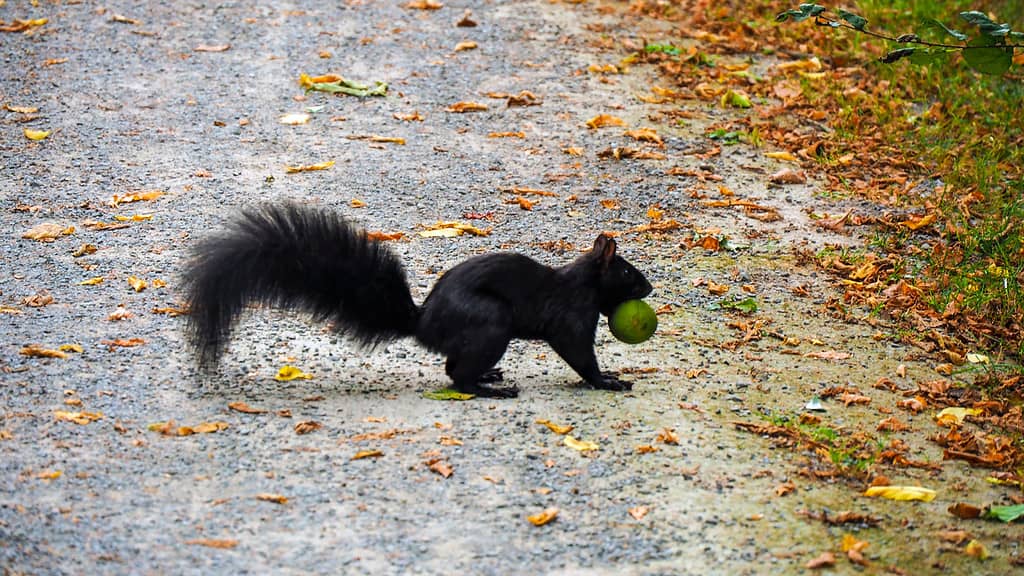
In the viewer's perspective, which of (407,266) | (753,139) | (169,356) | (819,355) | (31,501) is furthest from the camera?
(753,139)

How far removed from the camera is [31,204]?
685cm

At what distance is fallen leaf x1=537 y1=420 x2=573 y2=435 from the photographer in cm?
434

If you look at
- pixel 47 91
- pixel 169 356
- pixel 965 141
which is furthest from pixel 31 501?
pixel 965 141

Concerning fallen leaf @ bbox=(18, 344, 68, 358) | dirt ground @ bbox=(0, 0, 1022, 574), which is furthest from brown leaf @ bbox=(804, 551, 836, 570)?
fallen leaf @ bbox=(18, 344, 68, 358)

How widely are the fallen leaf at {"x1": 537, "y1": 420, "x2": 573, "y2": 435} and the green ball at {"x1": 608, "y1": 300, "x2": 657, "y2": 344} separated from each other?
0.60 meters

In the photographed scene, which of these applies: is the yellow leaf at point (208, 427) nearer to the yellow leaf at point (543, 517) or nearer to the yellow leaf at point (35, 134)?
the yellow leaf at point (543, 517)

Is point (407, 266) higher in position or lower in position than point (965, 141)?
lower

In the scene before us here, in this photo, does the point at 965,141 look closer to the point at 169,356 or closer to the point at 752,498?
the point at 752,498

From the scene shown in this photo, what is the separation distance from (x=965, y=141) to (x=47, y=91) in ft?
21.6

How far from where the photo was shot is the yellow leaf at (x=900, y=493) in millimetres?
4059

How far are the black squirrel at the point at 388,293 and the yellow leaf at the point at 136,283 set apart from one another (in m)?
1.24

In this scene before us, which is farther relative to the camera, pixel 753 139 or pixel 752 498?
pixel 753 139

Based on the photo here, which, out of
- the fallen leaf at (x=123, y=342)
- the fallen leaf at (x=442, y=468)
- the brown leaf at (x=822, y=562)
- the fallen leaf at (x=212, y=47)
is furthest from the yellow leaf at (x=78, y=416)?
the fallen leaf at (x=212, y=47)

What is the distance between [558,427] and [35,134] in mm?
5068
